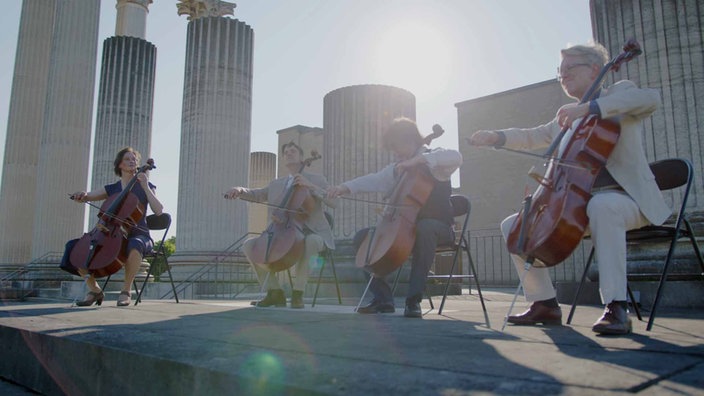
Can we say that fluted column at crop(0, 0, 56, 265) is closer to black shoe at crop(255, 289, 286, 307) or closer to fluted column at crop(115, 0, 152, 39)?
fluted column at crop(115, 0, 152, 39)

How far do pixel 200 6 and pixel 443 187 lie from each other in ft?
33.1

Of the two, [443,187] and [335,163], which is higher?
[335,163]

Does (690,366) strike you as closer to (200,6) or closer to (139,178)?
(139,178)

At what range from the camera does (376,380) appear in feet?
3.91

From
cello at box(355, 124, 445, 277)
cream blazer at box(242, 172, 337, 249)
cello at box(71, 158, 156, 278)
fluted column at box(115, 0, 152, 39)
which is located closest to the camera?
cello at box(355, 124, 445, 277)

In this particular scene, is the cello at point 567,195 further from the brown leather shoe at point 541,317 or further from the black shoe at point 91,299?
the black shoe at point 91,299

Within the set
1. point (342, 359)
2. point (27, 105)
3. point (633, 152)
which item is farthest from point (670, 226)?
point (27, 105)

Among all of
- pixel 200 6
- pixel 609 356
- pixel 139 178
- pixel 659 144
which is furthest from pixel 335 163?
pixel 609 356

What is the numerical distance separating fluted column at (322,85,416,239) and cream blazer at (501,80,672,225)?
5.56m

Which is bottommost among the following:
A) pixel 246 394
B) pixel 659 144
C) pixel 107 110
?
pixel 246 394

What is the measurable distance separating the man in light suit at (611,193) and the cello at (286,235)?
203 cm

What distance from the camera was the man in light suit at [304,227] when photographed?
4.59 m

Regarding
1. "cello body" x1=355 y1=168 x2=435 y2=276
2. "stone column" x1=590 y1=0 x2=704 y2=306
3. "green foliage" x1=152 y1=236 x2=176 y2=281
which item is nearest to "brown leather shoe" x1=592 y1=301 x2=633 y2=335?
"cello body" x1=355 y1=168 x2=435 y2=276

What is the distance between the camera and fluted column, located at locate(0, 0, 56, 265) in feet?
47.6
